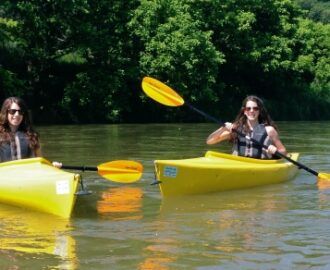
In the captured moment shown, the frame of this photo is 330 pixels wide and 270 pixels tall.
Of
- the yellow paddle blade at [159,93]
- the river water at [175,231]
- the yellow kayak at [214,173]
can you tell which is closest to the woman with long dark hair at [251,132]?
the yellow kayak at [214,173]

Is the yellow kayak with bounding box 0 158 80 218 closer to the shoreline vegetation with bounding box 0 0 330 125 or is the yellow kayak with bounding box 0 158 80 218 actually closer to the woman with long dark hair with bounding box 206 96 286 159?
the woman with long dark hair with bounding box 206 96 286 159

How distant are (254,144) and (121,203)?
1849 millimetres

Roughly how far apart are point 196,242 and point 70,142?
8.77m

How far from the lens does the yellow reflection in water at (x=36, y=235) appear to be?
4322mm

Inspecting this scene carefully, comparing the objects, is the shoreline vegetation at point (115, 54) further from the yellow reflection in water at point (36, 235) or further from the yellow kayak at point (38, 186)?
the yellow reflection in water at point (36, 235)

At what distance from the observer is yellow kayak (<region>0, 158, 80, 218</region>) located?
5340 millimetres

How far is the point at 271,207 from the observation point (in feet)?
20.1

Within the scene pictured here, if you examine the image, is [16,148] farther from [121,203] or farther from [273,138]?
[273,138]

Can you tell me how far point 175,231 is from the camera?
4.98 metres

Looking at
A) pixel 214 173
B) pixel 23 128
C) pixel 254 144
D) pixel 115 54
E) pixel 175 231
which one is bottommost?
pixel 175 231

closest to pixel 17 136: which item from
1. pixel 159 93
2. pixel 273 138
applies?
pixel 159 93

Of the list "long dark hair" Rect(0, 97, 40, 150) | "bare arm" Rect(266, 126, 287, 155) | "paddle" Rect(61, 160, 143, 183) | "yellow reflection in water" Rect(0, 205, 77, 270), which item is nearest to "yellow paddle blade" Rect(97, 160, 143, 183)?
"paddle" Rect(61, 160, 143, 183)

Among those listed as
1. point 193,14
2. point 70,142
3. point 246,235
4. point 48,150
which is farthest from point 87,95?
point 246,235

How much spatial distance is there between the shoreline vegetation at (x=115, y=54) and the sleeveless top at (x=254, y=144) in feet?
48.5
